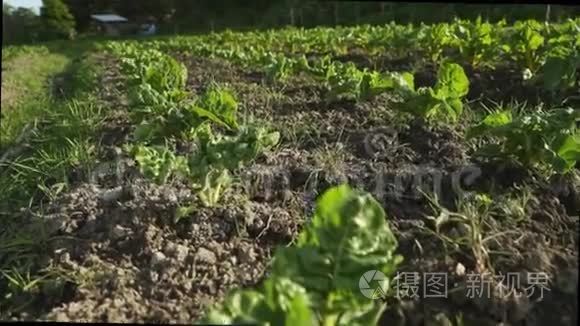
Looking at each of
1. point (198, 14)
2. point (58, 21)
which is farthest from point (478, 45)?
point (58, 21)

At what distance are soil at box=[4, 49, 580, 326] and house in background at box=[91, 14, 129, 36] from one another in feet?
63.4

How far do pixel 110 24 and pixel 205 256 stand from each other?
854 inches

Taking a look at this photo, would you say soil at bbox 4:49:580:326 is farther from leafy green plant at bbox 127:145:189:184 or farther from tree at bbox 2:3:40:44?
tree at bbox 2:3:40:44

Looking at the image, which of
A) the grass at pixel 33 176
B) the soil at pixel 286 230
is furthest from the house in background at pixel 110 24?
the soil at pixel 286 230

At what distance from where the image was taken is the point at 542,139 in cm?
223

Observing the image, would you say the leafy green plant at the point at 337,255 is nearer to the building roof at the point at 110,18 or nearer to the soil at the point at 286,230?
the soil at the point at 286,230

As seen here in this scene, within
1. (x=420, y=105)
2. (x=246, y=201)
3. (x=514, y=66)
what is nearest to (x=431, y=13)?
(x=514, y=66)

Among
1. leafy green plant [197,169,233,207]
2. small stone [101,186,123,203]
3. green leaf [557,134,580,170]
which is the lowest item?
small stone [101,186,123,203]

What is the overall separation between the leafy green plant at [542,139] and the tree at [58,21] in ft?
73.5

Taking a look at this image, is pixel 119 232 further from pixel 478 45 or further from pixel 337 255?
pixel 478 45

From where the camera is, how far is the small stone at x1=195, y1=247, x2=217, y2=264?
6.40 feet

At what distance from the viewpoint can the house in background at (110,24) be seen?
836 inches

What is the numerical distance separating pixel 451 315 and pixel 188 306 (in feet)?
2.20

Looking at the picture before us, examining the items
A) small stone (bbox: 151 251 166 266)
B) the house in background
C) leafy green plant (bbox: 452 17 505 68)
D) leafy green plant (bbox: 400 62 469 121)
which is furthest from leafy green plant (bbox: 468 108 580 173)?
the house in background
